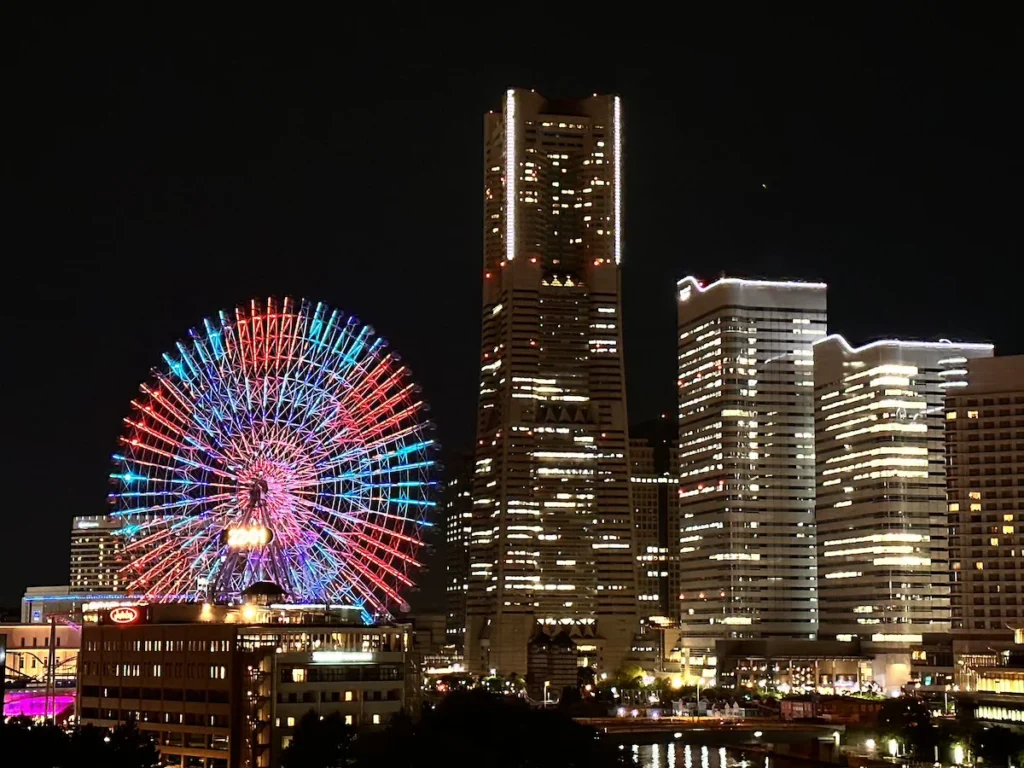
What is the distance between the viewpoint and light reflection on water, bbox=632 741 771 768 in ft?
443

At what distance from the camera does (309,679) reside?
111000 mm

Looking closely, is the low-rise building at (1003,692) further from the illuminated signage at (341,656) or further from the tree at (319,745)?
the tree at (319,745)

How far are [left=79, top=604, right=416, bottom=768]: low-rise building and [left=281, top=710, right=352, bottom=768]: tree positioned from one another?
6693mm

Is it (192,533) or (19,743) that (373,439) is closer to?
(192,533)

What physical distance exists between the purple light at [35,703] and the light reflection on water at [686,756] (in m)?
44.9

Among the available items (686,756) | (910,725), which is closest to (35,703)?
(686,756)

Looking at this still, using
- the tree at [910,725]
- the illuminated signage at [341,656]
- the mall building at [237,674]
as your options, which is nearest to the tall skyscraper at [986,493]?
the tree at [910,725]

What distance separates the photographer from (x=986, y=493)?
193875 millimetres

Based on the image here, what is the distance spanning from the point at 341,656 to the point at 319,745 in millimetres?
16759

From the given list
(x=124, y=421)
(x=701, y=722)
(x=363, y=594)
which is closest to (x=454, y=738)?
(x=363, y=594)

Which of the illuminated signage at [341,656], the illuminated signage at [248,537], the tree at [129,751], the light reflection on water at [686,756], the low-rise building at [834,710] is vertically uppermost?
the illuminated signage at [248,537]

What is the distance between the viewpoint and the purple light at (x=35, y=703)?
117m

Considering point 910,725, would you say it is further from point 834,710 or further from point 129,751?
point 129,751

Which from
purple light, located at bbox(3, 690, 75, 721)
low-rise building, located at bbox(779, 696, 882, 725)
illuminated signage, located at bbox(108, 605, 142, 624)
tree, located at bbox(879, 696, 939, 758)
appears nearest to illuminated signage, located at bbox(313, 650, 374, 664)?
illuminated signage, located at bbox(108, 605, 142, 624)
